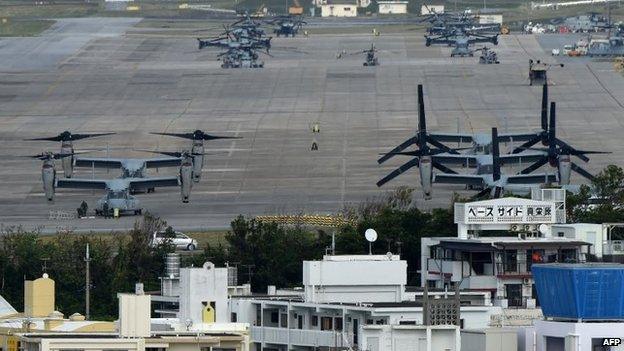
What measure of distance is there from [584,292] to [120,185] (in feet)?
359

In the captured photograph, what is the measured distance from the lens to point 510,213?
93375 millimetres

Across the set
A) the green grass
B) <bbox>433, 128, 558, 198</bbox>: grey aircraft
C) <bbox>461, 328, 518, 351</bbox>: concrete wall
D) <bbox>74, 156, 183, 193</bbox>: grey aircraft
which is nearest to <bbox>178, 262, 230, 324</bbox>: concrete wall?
<bbox>461, 328, 518, 351</bbox>: concrete wall

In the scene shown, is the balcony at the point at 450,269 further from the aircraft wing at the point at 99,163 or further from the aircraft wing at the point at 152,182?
the aircraft wing at the point at 99,163

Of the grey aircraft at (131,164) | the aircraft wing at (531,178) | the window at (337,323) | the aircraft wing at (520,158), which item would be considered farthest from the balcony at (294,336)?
the aircraft wing at (520,158)

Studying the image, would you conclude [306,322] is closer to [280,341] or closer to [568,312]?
[280,341]

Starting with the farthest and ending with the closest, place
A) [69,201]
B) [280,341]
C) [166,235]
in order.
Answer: [69,201], [166,235], [280,341]

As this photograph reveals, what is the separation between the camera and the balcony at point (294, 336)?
2757 inches

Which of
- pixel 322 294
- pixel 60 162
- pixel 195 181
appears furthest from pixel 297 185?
pixel 322 294

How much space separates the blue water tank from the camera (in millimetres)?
53688

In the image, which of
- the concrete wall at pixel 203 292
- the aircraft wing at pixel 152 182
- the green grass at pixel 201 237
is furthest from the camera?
the aircraft wing at pixel 152 182

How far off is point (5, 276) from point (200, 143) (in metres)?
68.0

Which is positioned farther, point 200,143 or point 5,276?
point 200,143

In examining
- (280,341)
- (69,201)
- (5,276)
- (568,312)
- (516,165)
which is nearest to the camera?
(568,312)

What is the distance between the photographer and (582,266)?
5425 centimetres
